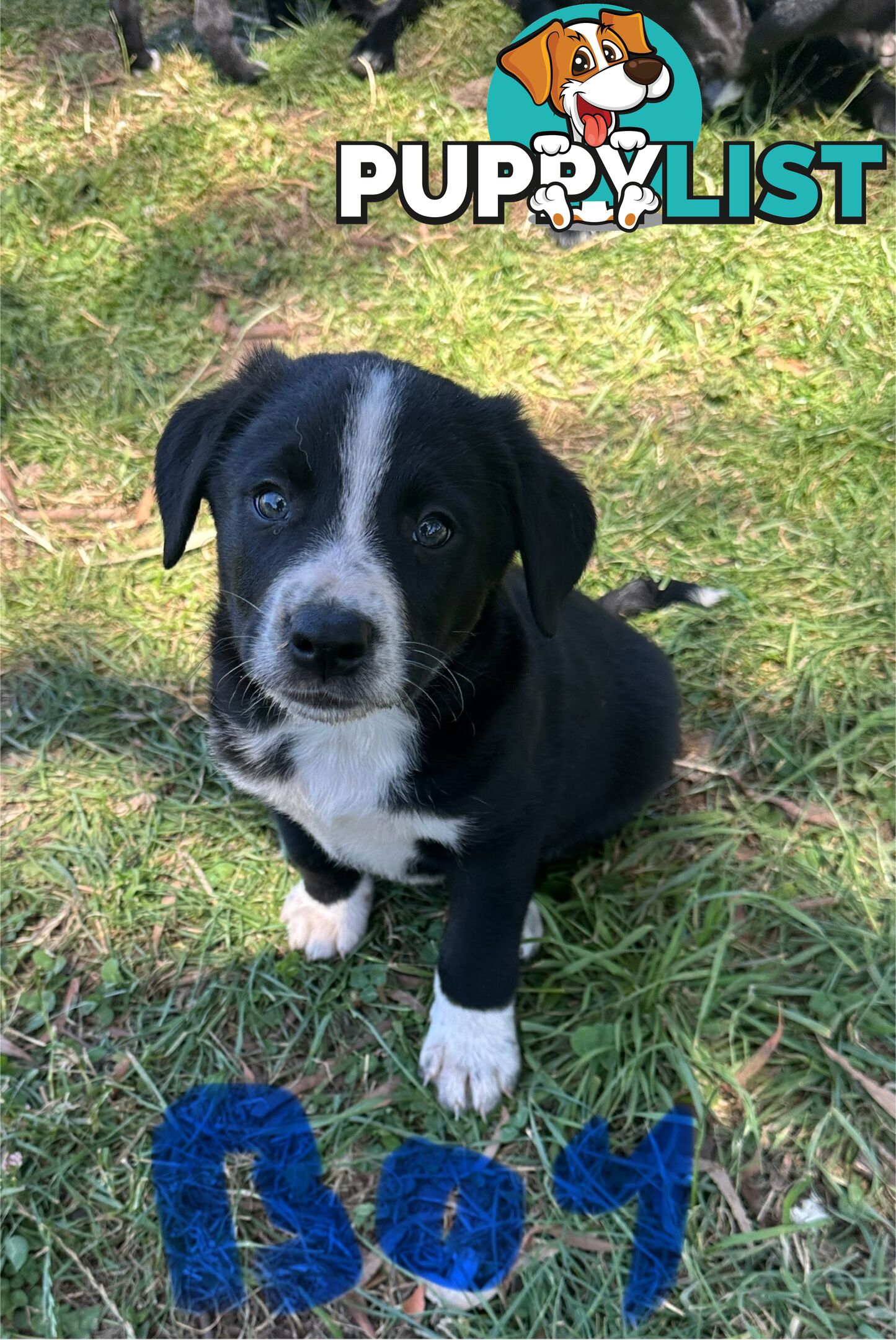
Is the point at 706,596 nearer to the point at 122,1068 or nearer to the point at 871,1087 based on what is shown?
the point at 871,1087

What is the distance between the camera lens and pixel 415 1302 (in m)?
2.21

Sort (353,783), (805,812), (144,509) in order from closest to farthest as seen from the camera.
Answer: (353,783)
(805,812)
(144,509)

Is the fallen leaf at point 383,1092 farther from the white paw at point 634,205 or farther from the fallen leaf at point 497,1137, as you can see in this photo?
the white paw at point 634,205

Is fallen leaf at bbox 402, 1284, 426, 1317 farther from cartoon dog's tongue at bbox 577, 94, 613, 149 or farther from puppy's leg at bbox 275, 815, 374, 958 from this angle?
cartoon dog's tongue at bbox 577, 94, 613, 149

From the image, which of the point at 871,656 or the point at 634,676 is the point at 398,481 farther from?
the point at 871,656

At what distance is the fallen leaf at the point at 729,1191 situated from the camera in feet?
7.51

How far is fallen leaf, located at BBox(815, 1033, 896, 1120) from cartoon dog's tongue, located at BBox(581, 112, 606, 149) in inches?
122

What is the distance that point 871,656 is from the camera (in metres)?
3.40

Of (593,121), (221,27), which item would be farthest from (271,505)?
(221,27)

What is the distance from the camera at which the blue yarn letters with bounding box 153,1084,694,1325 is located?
224 cm

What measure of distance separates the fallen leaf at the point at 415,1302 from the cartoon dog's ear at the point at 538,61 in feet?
12.1

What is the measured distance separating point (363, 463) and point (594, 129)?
2.31 metres

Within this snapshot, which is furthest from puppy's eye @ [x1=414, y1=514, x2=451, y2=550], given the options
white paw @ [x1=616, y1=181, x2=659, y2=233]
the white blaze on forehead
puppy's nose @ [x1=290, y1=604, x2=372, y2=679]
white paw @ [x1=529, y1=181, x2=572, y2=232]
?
white paw @ [x1=616, y1=181, x2=659, y2=233]

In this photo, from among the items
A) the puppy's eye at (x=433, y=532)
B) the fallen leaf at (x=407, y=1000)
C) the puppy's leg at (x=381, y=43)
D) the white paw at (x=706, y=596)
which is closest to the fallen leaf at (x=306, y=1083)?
the fallen leaf at (x=407, y=1000)
